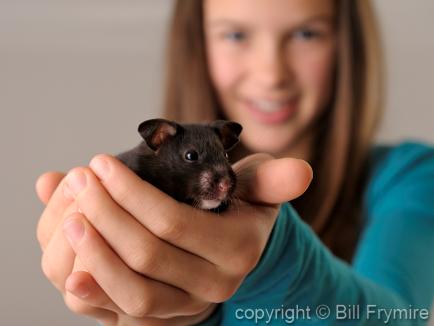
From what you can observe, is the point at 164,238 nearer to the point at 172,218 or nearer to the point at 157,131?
the point at 172,218

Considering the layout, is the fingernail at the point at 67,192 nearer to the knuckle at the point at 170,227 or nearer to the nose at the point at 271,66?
the knuckle at the point at 170,227

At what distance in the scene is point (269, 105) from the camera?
90.7 inches

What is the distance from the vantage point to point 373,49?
2.49m

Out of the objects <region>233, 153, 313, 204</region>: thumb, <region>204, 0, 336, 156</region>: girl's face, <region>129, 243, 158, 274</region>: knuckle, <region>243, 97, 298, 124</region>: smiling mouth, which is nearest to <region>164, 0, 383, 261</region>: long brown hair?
<region>204, 0, 336, 156</region>: girl's face

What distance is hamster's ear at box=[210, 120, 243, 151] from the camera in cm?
111

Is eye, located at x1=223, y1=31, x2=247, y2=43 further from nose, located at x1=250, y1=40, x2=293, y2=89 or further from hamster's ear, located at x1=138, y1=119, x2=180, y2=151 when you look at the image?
hamster's ear, located at x1=138, y1=119, x2=180, y2=151

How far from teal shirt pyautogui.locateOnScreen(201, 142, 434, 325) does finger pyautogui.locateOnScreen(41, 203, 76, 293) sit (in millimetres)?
362

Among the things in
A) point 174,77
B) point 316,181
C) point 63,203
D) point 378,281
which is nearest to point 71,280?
point 63,203

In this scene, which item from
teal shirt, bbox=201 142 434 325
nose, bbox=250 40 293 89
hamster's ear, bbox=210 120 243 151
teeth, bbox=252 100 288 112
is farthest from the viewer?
teeth, bbox=252 100 288 112

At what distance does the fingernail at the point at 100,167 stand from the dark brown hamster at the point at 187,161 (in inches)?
4.5

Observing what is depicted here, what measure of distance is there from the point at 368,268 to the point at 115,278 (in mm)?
1187

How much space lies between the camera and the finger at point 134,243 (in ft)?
3.06

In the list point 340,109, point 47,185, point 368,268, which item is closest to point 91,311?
point 47,185

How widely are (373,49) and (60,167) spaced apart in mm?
1826
